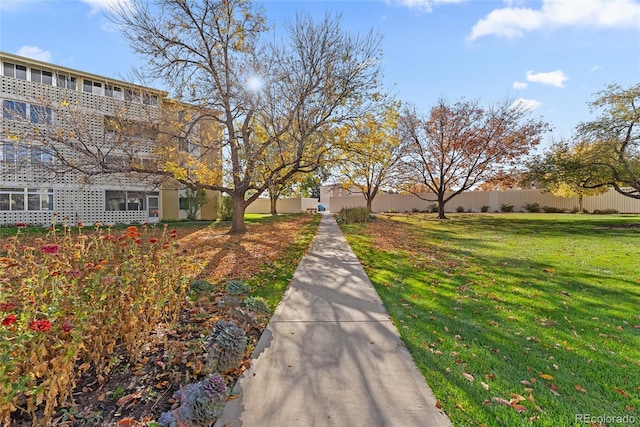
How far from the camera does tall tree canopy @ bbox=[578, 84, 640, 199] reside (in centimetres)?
1406

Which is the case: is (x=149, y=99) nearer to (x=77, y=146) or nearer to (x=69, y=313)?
(x=77, y=146)

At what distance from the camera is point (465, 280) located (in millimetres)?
5887

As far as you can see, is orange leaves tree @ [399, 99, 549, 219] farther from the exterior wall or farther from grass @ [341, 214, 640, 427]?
the exterior wall

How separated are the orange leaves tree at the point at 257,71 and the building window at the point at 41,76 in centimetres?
1085

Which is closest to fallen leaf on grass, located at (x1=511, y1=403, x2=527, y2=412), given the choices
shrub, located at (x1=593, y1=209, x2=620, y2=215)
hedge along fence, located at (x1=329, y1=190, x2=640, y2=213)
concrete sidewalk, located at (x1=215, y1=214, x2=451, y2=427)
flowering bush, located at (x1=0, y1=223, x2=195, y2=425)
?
concrete sidewalk, located at (x1=215, y1=214, x2=451, y2=427)

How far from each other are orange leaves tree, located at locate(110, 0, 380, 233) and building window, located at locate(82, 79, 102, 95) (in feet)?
34.2

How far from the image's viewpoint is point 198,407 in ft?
6.55

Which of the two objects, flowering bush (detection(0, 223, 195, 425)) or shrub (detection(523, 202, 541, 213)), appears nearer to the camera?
flowering bush (detection(0, 223, 195, 425))

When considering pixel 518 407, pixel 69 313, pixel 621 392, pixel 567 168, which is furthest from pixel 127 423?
pixel 567 168

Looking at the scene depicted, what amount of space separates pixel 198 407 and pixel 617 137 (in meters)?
20.1

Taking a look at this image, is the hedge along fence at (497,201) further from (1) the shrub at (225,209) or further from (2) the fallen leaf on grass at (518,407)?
(2) the fallen leaf on grass at (518,407)

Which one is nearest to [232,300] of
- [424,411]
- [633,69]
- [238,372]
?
[238,372]

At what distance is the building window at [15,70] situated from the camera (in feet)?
51.2

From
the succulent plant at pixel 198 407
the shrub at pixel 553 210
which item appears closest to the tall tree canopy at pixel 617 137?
the shrub at pixel 553 210
